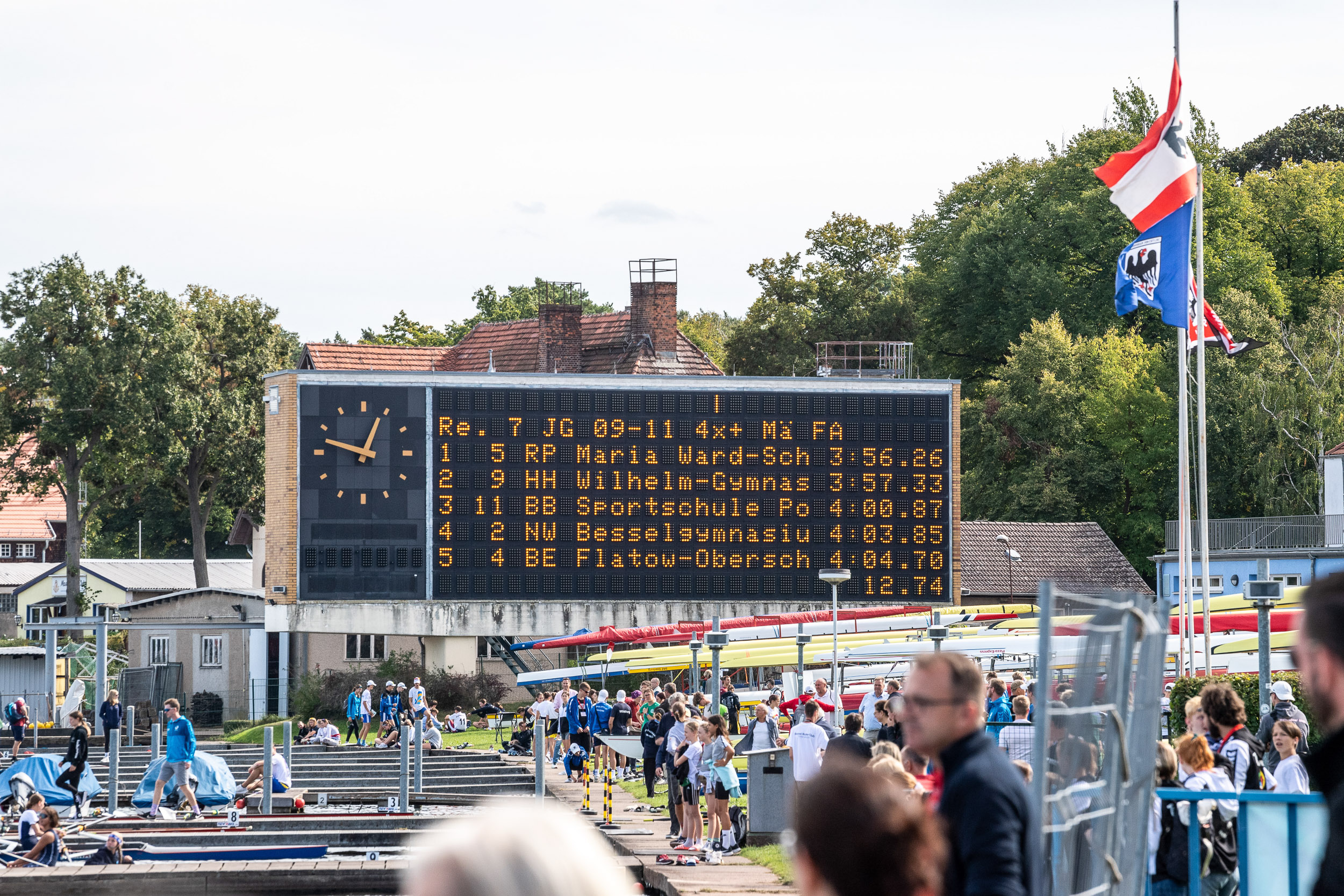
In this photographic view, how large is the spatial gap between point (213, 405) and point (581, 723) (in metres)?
34.9

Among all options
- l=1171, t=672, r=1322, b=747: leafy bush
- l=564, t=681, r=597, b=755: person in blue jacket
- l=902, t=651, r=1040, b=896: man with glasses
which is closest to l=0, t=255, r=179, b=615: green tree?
l=564, t=681, r=597, b=755: person in blue jacket

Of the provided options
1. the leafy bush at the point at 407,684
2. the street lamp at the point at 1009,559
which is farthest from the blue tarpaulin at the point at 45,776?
the street lamp at the point at 1009,559

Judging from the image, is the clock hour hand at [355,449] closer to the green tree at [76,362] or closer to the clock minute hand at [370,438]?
the clock minute hand at [370,438]

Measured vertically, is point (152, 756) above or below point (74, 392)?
below

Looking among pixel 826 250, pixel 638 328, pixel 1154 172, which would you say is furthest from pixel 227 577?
pixel 1154 172

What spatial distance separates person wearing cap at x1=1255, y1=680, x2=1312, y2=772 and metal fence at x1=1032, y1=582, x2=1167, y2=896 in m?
7.13

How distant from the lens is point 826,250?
75.6 metres

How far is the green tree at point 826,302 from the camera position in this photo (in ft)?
235

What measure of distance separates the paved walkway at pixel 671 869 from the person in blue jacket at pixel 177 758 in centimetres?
564

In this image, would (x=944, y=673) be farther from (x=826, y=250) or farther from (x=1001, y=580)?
(x=826, y=250)

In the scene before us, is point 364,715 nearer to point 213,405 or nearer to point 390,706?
point 390,706

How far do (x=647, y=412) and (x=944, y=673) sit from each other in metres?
33.5

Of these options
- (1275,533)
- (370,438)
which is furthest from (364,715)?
(1275,533)

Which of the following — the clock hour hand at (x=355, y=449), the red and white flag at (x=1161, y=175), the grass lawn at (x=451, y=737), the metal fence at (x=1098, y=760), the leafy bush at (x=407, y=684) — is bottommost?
the grass lawn at (x=451, y=737)
